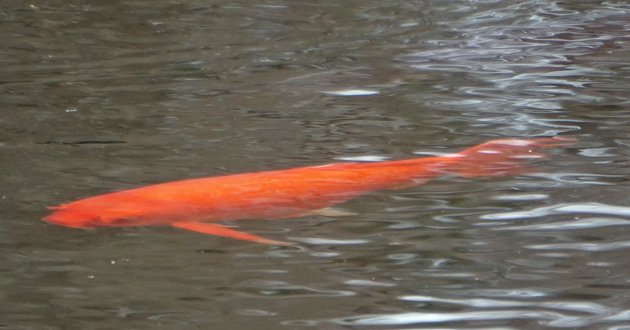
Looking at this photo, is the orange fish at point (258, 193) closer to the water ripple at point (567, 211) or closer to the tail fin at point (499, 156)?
the tail fin at point (499, 156)

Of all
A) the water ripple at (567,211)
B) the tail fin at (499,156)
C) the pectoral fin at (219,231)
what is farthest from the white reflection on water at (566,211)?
the pectoral fin at (219,231)

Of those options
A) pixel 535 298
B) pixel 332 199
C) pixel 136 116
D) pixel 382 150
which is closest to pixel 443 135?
pixel 382 150

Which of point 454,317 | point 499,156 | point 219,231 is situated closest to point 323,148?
point 499,156

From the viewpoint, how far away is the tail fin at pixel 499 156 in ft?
14.1

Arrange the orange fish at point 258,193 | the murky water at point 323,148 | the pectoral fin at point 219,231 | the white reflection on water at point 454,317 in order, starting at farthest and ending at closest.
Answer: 1. the orange fish at point 258,193
2. the pectoral fin at point 219,231
3. the murky water at point 323,148
4. the white reflection on water at point 454,317

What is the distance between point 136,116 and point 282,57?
1.54 m

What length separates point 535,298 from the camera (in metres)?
3.17

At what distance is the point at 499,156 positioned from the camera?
4457 millimetres

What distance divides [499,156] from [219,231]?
1.32 meters

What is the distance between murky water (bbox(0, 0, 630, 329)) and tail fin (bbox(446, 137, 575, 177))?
3.5 inches

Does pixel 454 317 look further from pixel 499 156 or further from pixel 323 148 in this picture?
pixel 323 148

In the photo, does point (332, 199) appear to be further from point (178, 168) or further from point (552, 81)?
point (552, 81)

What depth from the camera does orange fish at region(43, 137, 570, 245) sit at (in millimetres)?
3764

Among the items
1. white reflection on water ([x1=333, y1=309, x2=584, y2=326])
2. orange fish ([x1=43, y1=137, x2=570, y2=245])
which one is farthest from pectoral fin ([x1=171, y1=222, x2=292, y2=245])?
white reflection on water ([x1=333, y1=309, x2=584, y2=326])
